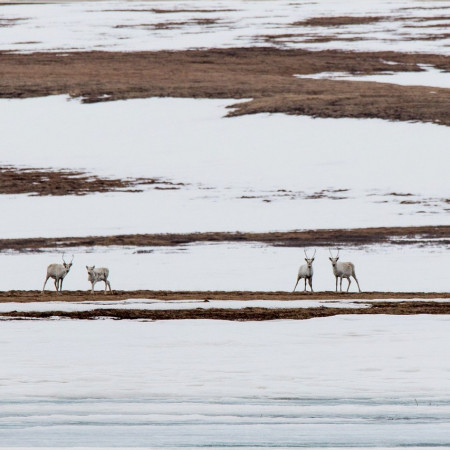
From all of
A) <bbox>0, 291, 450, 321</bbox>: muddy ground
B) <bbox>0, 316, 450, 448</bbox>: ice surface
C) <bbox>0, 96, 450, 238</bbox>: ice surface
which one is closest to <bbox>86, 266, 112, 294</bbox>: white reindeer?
<bbox>0, 291, 450, 321</bbox>: muddy ground

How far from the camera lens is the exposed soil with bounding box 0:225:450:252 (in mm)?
25727

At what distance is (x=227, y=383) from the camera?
12.1m

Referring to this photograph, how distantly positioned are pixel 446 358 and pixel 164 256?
1179 centimetres

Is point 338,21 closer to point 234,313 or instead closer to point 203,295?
point 203,295

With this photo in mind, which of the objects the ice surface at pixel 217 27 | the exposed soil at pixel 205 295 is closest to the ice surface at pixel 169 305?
the exposed soil at pixel 205 295

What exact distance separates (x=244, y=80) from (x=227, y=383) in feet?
139

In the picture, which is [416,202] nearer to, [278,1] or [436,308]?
[436,308]

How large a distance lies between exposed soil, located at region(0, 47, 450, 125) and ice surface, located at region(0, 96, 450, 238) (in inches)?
46.9

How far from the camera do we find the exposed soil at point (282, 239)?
84.4ft

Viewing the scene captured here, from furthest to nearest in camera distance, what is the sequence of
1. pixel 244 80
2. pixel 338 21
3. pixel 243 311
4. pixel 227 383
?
pixel 338 21 < pixel 244 80 < pixel 243 311 < pixel 227 383

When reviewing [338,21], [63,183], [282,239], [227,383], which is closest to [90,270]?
[282,239]

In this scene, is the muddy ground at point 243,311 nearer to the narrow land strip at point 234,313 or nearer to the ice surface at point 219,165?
the narrow land strip at point 234,313

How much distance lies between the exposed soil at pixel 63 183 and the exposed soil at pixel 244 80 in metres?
9.87

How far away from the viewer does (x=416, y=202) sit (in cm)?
3084
